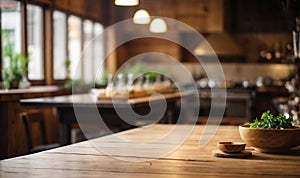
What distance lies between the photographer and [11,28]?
7.23 metres

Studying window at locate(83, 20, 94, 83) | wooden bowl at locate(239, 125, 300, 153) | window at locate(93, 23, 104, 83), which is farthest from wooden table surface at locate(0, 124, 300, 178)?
window at locate(93, 23, 104, 83)

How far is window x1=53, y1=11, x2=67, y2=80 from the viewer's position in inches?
334

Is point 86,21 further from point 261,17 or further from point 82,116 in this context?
point 82,116

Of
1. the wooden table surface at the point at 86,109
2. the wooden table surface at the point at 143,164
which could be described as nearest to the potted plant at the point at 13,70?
the wooden table surface at the point at 86,109

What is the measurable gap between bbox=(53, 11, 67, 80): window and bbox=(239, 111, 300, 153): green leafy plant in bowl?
655 centimetres

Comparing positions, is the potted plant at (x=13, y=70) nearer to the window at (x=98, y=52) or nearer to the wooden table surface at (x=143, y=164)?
the window at (x=98, y=52)

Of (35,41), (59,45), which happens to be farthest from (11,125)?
(59,45)

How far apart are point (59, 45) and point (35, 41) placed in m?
0.77

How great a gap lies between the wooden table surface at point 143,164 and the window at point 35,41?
223 inches

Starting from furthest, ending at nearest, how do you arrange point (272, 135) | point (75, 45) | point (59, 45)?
point (75, 45), point (59, 45), point (272, 135)

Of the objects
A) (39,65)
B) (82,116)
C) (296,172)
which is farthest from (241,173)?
(39,65)

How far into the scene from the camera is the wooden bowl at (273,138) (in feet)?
6.88

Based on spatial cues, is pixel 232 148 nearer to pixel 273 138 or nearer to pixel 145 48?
pixel 273 138

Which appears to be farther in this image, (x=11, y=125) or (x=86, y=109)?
(x=11, y=125)
